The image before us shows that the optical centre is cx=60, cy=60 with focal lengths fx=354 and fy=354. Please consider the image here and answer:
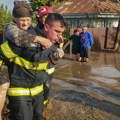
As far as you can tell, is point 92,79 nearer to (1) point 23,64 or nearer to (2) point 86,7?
(1) point 23,64

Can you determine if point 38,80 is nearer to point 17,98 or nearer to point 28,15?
point 17,98

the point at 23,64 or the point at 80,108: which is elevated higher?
the point at 23,64

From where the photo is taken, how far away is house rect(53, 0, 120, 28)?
96.6ft

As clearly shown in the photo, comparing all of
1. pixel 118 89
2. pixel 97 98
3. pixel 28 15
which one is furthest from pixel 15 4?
pixel 118 89

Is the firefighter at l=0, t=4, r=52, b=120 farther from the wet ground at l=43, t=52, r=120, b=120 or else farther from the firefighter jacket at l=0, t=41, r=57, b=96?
the wet ground at l=43, t=52, r=120, b=120

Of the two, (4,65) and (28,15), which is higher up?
(28,15)

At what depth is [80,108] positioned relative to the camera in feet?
21.8

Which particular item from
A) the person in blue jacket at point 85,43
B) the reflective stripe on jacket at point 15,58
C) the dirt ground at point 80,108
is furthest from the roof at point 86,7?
the reflective stripe on jacket at point 15,58

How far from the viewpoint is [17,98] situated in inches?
154

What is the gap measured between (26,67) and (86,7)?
29.1 m

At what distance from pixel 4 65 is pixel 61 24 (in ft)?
2.63

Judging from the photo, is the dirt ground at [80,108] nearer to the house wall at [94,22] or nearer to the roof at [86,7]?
the roof at [86,7]

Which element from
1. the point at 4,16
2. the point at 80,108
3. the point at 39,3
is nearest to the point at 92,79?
the point at 80,108

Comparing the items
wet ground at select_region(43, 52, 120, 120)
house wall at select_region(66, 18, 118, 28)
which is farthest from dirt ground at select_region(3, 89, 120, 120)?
house wall at select_region(66, 18, 118, 28)
